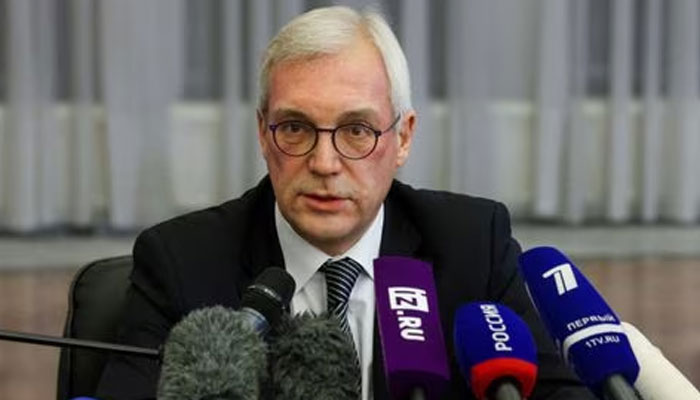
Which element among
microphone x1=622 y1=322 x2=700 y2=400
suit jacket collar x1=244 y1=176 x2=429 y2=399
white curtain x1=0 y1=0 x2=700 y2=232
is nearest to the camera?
microphone x1=622 y1=322 x2=700 y2=400

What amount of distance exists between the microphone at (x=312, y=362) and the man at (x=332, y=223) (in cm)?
46

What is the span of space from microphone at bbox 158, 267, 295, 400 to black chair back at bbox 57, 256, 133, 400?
0.75 metres

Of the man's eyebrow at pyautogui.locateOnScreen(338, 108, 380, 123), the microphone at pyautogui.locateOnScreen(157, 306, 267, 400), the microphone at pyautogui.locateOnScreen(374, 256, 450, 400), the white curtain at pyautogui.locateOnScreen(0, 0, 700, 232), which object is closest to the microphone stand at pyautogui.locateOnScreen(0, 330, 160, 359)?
the microphone at pyautogui.locateOnScreen(157, 306, 267, 400)

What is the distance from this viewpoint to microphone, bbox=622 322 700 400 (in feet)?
4.95

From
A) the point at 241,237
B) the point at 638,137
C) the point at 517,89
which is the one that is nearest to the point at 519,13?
the point at 517,89

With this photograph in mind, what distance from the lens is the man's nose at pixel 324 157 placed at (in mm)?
1710

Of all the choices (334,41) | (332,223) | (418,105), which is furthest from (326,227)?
(418,105)

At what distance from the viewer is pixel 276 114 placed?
1.74 meters

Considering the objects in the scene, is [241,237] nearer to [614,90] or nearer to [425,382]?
[425,382]

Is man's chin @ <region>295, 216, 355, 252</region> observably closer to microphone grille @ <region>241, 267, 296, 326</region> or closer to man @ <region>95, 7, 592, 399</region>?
man @ <region>95, 7, 592, 399</region>

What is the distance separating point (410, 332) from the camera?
53.8 inches

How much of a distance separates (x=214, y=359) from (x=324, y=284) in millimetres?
720

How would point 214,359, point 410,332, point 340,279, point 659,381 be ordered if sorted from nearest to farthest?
point 214,359 < point 410,332 < point 659,381 < point 340,279

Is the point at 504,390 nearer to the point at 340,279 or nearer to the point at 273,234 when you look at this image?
the point at 340,279
